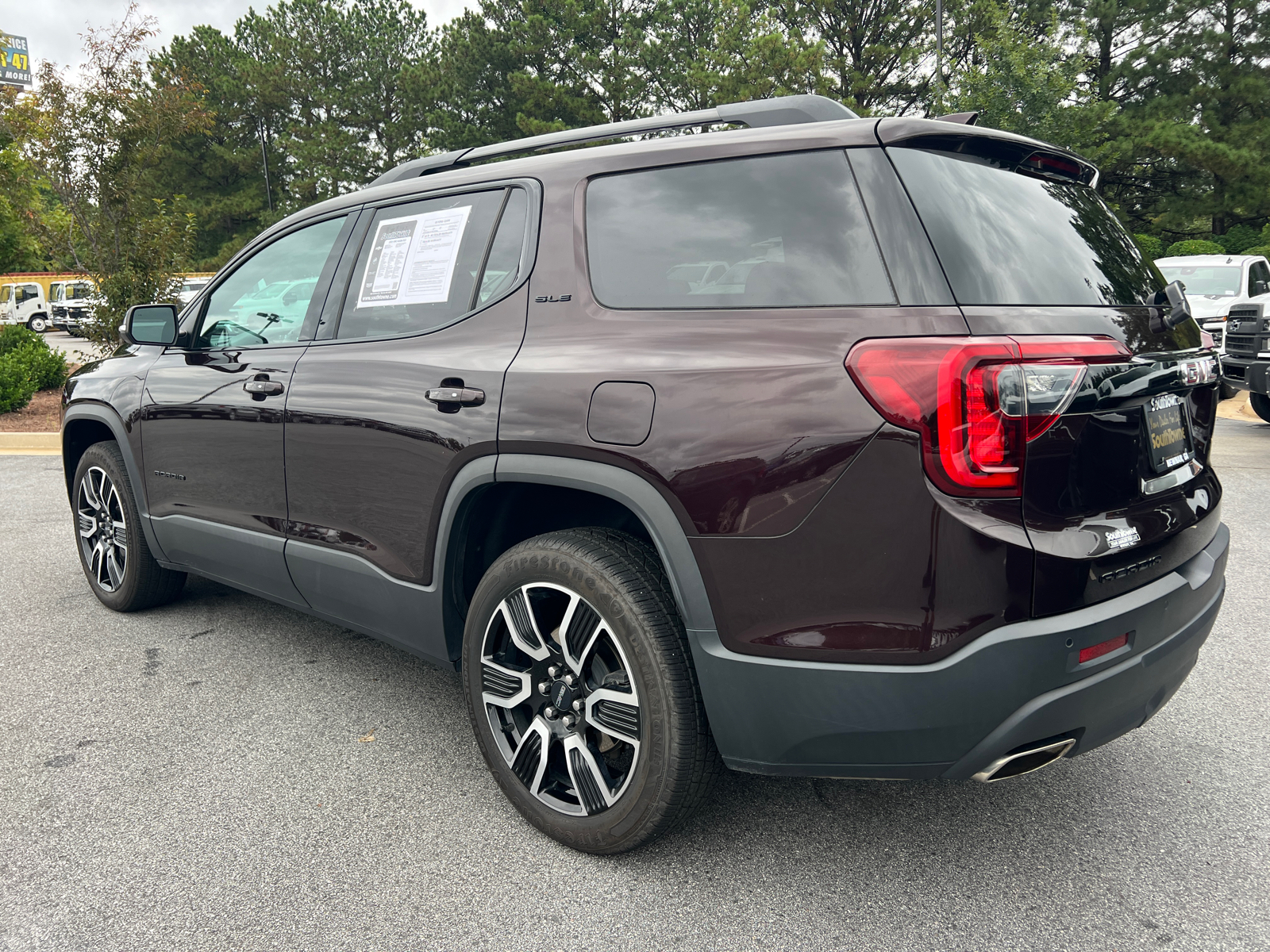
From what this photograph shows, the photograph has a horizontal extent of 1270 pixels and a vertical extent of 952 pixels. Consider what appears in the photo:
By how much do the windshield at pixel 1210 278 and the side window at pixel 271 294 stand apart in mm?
12930

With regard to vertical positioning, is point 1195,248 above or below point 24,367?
above

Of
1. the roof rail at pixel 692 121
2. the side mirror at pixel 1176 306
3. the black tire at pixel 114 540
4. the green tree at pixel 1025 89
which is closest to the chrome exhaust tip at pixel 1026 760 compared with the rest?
the side mirror at pixel 1176 306

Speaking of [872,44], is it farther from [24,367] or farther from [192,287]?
[24,367]

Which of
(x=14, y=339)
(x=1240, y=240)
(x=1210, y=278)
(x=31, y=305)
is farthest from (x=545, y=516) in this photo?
(x=31, y=305)

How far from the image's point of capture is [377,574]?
2.97 meters

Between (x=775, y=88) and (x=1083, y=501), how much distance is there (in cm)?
2884

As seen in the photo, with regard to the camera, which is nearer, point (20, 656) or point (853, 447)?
point (853, 447)

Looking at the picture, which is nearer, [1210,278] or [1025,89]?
[1210,278]

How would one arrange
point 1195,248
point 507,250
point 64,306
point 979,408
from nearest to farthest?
point 979,408, point 507,250, point 1195,248, point 64,306

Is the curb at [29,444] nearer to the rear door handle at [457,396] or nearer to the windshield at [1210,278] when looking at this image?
the rear door handle at [457,396]

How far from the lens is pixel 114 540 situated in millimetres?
4438

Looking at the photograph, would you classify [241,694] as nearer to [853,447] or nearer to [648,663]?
[648,663]

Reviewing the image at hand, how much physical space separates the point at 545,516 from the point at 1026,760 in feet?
4.69

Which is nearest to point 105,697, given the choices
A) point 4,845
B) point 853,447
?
point 4,845
